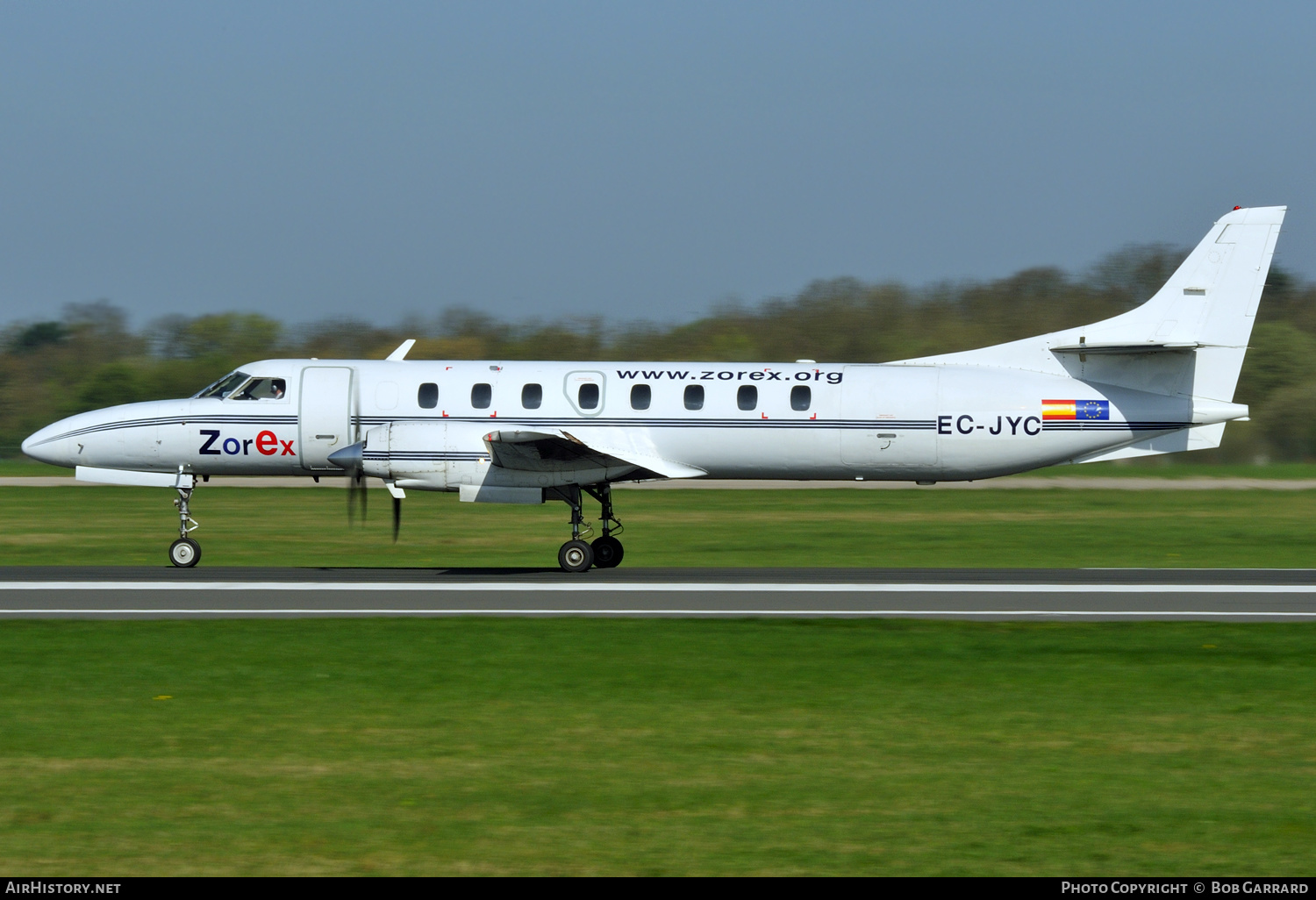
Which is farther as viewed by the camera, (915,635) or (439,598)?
(439,598)

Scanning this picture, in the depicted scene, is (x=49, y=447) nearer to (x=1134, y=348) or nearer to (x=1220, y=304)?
(x=1134, y=348)

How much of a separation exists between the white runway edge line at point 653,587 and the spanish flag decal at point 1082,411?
2967 millimetres

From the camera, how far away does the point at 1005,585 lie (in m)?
19.2

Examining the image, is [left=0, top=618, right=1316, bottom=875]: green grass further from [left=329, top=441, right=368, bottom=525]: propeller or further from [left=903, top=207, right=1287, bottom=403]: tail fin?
[left=903, top=207, right=1287, bottom=403]: tail fin

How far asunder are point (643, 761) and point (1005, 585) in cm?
1133

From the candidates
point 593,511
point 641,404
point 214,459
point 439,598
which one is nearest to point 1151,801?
point 439,598

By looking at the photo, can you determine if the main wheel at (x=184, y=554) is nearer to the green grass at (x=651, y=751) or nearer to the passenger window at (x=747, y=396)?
the green grass at (x=651, y=751)

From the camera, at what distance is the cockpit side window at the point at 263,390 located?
21.3 meters

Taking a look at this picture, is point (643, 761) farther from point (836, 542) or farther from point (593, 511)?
point (593, 511)

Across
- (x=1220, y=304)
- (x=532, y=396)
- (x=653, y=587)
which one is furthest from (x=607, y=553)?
(x=1220, y=304)

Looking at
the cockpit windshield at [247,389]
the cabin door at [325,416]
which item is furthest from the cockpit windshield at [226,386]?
the cabin door at [325,416]

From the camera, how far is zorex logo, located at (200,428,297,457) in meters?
21.2

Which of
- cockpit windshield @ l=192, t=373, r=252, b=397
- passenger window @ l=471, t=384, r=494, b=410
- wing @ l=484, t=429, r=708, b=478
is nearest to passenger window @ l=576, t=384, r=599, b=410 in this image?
wing @ l=484, t=429, r=708, b=478

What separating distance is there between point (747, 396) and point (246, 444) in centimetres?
781
